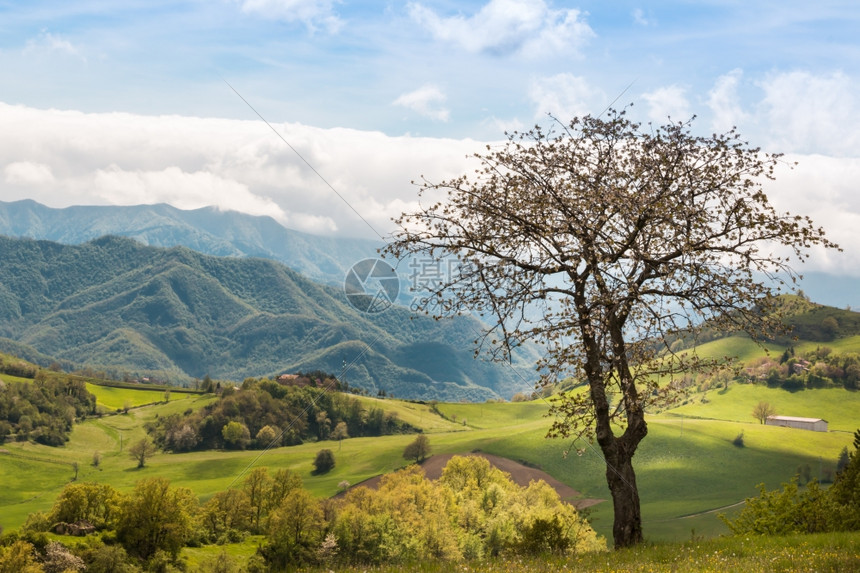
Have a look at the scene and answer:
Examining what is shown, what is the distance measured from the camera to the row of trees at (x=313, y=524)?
7681cm

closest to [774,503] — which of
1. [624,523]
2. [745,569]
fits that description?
[624,523]

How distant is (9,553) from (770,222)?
72438 millimetres

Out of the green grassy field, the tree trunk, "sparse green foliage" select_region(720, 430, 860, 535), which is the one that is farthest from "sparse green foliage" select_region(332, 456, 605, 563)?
the green grassy field

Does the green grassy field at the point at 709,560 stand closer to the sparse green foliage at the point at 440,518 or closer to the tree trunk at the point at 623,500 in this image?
the tree trunk at the point at 623,500

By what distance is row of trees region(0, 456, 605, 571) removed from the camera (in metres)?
76.8

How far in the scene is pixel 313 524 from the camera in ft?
275

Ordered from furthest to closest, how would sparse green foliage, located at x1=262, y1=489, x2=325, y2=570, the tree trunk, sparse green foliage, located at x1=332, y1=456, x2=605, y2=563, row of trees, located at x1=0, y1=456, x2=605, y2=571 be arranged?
sparse green foliage, located at x1=332, y1=456, x2=605, y2=563
row of trees, located at x1=0, y1=456, x2=605, y2=571
sparse green foliage, located at x1=262, y1=489, x2=325, y2=570
the tree trunk

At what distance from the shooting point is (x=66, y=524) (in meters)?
93.8

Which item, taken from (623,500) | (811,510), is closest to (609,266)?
(623,500)

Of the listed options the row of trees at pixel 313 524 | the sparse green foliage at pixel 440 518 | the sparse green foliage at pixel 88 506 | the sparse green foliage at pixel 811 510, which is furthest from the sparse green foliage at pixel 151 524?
the sparse green foliage at pixel 811 510

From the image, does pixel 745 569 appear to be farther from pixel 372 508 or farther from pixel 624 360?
pixel 372 508

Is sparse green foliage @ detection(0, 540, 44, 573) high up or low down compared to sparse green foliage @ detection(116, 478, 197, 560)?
up

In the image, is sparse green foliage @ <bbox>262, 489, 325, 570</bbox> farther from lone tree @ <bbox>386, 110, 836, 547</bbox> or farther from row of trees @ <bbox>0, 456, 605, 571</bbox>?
lone tree @ <bbox>386, 110, 836, 547</bbox>

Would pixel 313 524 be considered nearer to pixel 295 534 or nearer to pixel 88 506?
pixel 295 534
